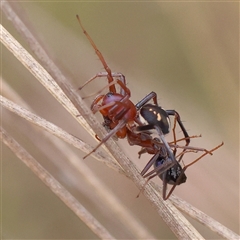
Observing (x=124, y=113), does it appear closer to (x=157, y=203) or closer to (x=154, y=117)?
(x=154, y=117)

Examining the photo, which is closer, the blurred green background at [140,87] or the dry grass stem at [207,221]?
the dry grass stem at [207,221]

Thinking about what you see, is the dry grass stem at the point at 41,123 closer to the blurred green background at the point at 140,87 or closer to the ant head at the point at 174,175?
the ant head at the point at 174,175

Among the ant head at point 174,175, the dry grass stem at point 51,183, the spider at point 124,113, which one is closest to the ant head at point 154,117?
the spider at point 124,113

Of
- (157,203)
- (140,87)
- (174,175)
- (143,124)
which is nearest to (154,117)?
(143,124)

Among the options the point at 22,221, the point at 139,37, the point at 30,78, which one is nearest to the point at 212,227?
the point at 22,221

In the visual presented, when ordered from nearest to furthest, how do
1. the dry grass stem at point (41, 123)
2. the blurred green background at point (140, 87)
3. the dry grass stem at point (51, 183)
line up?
the dry grass stem at point (41, 123)
the dry grass stem at point (51, 183)
the blurred green background at point (140, 87)

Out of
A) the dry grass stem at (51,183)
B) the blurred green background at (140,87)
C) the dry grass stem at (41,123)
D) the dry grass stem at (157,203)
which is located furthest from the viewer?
the blurred green background at (140,87)

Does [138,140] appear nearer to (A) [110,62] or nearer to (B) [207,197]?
(B) [207,197]

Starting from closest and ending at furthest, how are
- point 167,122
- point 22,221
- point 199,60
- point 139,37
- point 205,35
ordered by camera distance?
1. point 167,122
2. point 22,221
3. point 205,35
4. point 199,60
5. point 139,37
